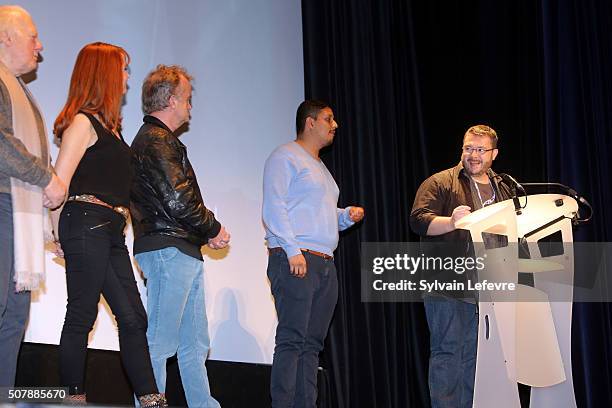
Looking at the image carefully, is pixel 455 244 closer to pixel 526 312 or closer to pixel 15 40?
pixel 526 312

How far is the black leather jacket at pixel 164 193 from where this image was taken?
288 cm

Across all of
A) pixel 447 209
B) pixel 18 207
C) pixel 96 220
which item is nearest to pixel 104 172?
pixel 96 220

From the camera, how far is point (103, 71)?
9.03 ft

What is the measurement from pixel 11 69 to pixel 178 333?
3.55 feet

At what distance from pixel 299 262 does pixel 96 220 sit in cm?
96

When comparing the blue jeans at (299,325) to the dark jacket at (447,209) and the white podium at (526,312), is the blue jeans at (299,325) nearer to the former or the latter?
the dark jacket at (447,209)

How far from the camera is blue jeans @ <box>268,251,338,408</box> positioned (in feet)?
10.6

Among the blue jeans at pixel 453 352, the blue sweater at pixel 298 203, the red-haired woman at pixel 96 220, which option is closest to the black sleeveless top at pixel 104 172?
the red-haired woman at pixel 96 220

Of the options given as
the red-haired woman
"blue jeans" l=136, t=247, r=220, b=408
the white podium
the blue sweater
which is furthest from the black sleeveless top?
the white podium

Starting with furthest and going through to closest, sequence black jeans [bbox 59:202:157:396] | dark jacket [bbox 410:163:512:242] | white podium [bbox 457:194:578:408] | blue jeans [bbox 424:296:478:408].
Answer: dark jacket [bbox 410:163:512:242], blue jeans [bbox 424:296:478:408], white podium [bbox 457:194:578:408], black jeans [bbox 59:202:157:396]

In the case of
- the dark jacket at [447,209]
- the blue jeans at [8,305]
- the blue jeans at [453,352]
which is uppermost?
the dark jacket at [447,209]

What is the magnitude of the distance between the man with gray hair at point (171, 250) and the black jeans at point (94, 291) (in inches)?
5.3

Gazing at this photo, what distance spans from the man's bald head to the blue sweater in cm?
121

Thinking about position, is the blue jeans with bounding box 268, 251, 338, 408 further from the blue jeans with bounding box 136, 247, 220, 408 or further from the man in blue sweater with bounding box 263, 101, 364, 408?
the blue jeans with bounding box 136, 247, 220, 408
